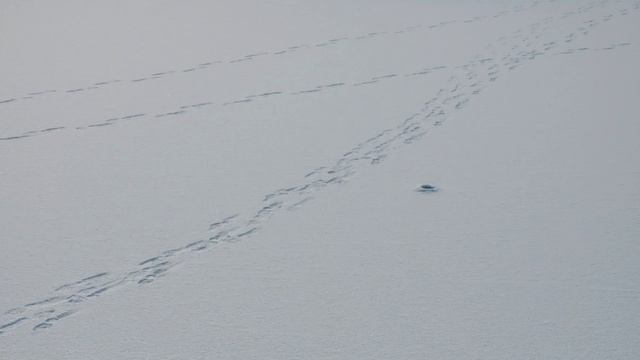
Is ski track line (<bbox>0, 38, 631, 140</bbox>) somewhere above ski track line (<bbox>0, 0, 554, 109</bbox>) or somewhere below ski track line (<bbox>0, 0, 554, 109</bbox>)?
below

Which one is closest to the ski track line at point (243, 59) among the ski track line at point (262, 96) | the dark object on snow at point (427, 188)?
the ski track line at point (262, 96)

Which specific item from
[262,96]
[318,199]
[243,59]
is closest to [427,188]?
[318,199]

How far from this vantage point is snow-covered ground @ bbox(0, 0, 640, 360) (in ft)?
8.48

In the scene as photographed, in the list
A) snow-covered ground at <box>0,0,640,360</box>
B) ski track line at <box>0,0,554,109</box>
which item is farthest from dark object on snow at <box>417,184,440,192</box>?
ski track line at <box>0,0,554,109</box>

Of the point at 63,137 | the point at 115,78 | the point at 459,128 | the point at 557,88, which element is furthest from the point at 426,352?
the point at 115,78

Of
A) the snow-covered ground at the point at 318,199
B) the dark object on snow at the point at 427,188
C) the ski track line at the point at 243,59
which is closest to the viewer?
the snow-covered ground at the point at 318,199

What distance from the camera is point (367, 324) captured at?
103 inches

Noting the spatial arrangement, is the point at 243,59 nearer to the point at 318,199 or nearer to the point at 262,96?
the point at 262,96

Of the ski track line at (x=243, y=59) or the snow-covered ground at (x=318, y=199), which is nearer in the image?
the snow-covered ground at (x=318, y=199)

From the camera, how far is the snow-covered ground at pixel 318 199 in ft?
8.48

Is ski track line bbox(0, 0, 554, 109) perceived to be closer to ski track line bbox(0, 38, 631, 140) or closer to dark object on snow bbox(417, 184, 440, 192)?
ski track line bbox(0, 38, 631, 140)

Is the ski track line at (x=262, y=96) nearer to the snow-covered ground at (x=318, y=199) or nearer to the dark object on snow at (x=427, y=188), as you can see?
the snow-covered ground at (x=318, y=199)

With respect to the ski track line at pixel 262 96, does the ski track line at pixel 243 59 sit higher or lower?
higher

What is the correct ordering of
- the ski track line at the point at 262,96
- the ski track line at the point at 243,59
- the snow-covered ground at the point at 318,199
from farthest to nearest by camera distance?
the ski track line at the point at 243,59 < the ski track line at the point at 262,96 < the snow-covered ground at the point at 318,199
